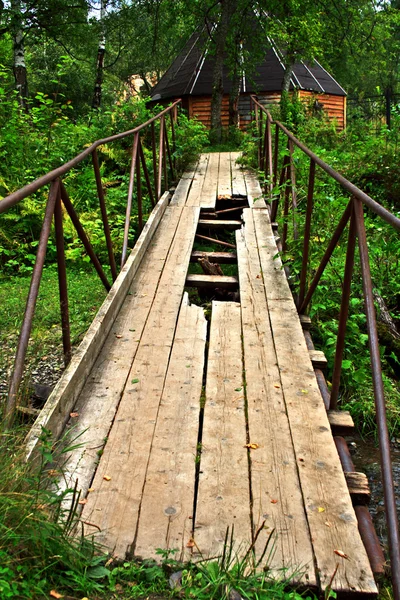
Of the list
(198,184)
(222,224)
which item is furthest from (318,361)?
(198,184)

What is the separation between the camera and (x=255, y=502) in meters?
2.05

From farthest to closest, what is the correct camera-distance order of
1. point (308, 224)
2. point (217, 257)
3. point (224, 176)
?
1. point (224, 176)
2. point (217, 257)
3. point (308, 224)

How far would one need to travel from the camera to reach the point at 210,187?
24.5 ft

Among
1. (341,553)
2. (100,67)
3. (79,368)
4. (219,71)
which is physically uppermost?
(100,67)

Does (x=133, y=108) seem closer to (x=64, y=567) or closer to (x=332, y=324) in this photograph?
(x=332, y=324)

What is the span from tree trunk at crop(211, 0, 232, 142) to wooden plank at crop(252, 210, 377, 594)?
11377 mm

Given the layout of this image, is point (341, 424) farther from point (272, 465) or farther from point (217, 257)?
point (217, 257)

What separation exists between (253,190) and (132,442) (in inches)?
215

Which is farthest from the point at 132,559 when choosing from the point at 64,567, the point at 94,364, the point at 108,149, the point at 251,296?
the point at 108,149

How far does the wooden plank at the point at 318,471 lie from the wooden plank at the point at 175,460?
1.52ft

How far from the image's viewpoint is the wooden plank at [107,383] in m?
2.24

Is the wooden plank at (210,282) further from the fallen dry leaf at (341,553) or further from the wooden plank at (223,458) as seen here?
the fallen dry leaf at (341,553)

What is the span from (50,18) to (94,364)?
15426 millimetres

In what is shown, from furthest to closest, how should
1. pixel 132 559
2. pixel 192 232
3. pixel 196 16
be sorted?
pixel 196 16 < pixel 192 232 < pixel 132 559
